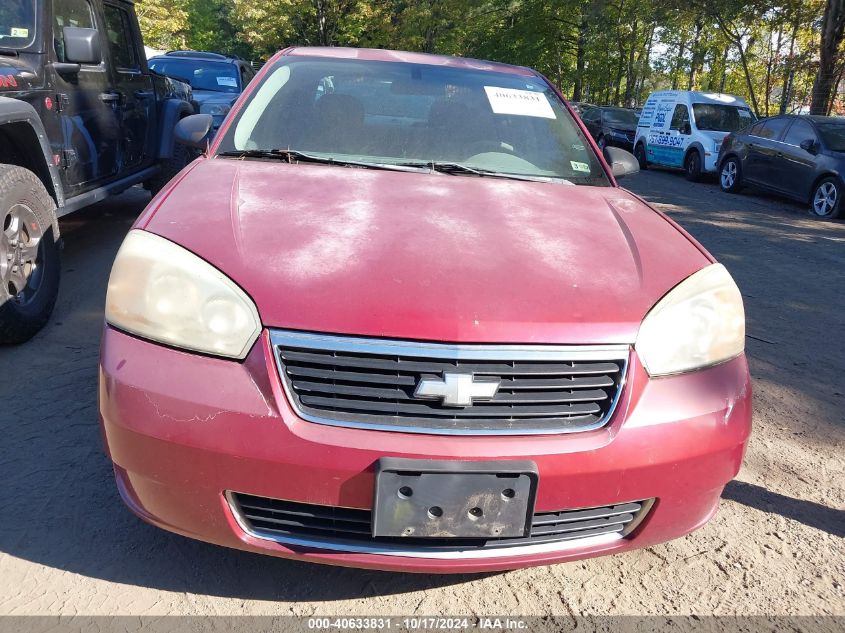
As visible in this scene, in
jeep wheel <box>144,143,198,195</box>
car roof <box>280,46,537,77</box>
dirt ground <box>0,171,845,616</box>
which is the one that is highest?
car roof <box>280,46,537,77</box>

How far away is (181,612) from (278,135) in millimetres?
1944

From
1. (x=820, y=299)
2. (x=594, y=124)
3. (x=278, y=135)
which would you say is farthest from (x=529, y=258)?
(x=594, y=124)

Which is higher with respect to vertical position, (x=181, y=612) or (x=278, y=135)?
(x=278, y=135)

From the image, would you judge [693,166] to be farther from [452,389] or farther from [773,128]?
[452,389]

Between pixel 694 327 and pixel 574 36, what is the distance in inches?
1324

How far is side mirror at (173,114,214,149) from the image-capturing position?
10.8 ft

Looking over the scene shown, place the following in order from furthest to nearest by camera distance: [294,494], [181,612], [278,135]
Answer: [278,135], [181,612], [294,494]

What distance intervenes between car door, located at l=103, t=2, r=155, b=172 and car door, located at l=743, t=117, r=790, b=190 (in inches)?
370

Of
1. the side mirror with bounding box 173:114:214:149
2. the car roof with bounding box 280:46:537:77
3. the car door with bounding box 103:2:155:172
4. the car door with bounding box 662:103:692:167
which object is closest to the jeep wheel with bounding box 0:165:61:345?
the side mirror with bounding box 173:114:214:149

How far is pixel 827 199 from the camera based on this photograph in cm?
994

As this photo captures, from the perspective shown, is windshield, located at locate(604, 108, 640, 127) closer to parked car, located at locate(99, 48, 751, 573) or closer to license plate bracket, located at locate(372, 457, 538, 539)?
parked car, located at locate(99, 48, 751, 573)

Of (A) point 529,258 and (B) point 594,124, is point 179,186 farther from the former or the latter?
(B) point 594,124

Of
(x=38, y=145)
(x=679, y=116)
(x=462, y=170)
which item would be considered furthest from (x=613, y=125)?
(x=462, y=170)

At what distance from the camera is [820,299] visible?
5.77 m
